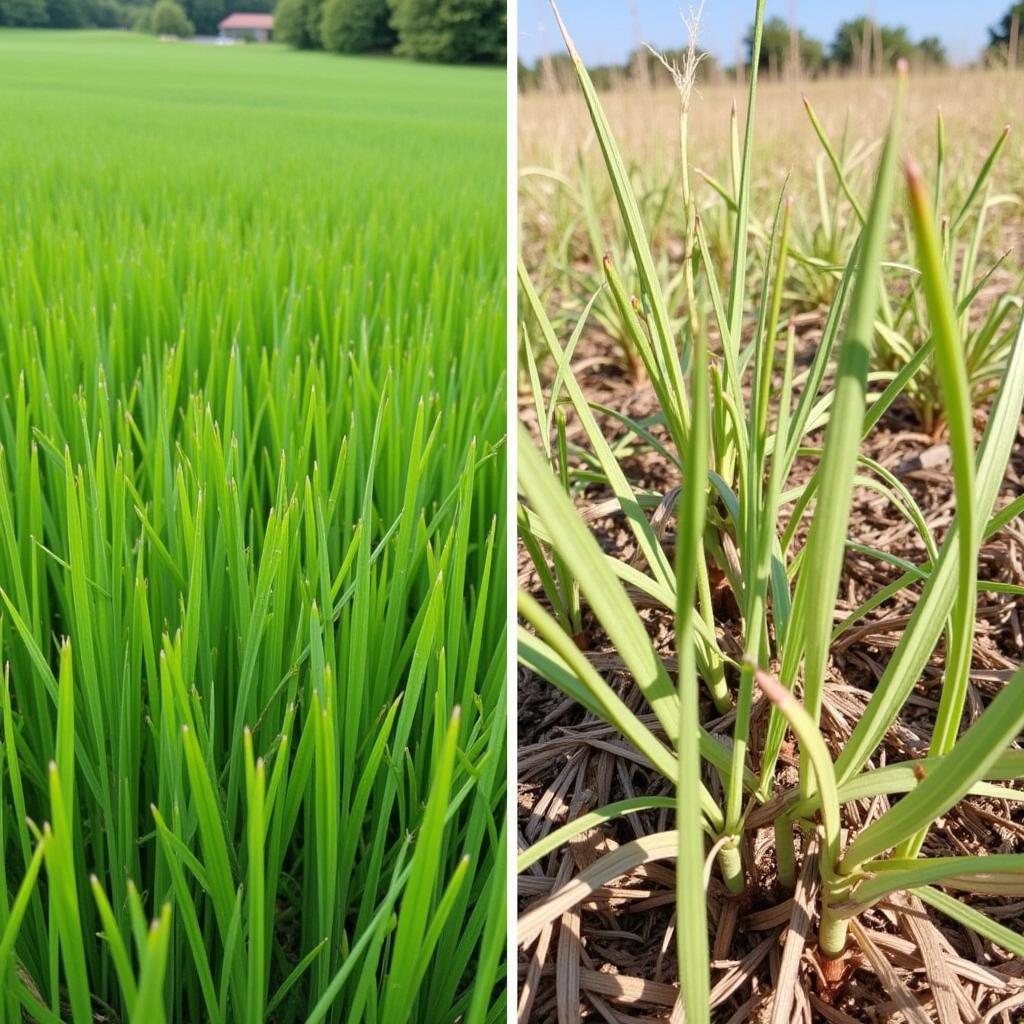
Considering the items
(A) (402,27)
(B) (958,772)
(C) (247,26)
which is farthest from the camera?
(C) (247,26)

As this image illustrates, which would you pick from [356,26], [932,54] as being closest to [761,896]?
[932,54]

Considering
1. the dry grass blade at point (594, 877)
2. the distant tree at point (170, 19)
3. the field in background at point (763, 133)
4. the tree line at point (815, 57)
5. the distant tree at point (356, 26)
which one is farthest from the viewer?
the distant tree at point (356, 26)

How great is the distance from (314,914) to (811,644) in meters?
0.32

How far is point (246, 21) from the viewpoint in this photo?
24.5 meters

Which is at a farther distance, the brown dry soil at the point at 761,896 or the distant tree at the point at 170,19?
the distant tree at the point at 170,19

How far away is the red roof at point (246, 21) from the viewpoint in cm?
2368

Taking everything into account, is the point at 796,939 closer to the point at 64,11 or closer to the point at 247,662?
the point at 247,662

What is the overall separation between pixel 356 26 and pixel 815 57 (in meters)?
13.5

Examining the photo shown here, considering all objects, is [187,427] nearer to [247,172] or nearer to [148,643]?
[148,643]

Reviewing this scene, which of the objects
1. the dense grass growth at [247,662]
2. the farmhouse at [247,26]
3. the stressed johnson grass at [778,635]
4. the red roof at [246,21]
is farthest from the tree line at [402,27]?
the stressed johnson grass at [778,635]

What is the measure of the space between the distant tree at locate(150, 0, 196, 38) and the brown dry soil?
2038 centimetres

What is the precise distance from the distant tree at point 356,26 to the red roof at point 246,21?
3763 millimetres

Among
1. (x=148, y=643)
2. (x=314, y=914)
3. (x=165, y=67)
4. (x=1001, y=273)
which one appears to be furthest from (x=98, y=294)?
(x=165, y=67)

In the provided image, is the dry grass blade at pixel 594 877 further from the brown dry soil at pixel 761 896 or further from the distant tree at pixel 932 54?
the distant tree at pixel 932 54
